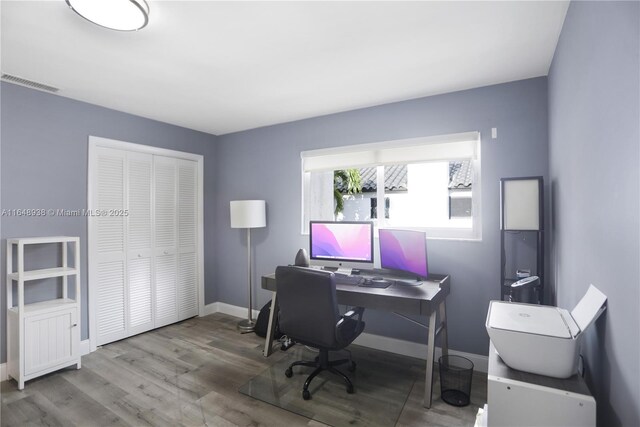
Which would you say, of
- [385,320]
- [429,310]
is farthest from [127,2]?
[385,320]

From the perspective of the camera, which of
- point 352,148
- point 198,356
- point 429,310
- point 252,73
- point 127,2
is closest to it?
point 127,2

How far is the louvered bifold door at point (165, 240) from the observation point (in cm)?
379

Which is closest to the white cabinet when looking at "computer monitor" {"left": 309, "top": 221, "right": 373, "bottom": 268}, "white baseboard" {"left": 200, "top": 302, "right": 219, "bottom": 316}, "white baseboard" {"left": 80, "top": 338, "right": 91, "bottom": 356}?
"computer monitor" {"left": 309, "top": 221, "right": 373, "bottom": 268}

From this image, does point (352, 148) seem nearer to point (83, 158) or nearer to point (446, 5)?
point (446, 5)

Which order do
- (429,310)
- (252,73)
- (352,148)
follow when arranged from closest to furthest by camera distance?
(429,310) < (252,73) < (352,148)

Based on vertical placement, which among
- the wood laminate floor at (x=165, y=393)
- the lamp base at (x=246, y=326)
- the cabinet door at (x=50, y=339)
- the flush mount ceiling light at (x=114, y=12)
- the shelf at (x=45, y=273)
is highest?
the flush mount ceiling light at (x=114, y=12)

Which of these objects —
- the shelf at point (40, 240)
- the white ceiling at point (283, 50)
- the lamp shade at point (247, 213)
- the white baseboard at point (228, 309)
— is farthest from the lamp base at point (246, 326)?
the white ceiling at point (283, 50)

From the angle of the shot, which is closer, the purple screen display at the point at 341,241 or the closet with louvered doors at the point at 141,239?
the purple screen display at the point at 341,241

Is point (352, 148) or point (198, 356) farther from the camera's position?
point (352, 148)

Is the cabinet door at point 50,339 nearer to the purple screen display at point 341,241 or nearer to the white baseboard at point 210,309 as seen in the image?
the white baseboard at point 210,309

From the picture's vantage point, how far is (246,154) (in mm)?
4207

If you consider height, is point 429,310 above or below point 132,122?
below

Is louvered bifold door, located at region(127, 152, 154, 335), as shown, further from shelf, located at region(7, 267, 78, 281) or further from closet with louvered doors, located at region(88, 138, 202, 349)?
shelf, located at region(7, 267, 78, 281)

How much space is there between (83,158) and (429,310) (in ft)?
11.3
